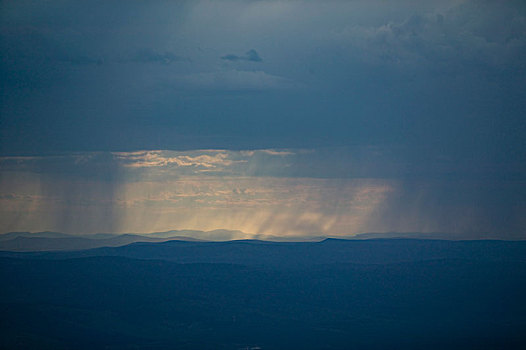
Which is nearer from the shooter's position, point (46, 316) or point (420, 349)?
point (420, 349)

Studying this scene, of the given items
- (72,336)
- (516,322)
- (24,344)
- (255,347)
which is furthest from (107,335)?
(516,322)

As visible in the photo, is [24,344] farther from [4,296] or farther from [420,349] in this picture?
[420,349]

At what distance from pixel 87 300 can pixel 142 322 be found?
21703 mm

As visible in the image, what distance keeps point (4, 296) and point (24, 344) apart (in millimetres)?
47684

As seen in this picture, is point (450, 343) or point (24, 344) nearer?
point (24, 344)

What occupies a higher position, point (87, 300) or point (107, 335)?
point (87, 300)

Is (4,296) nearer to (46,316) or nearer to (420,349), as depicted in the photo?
(46,316)

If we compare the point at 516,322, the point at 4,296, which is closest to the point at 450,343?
the point at 516,322

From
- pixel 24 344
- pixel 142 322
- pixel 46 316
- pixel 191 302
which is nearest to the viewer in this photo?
pixel 24 344

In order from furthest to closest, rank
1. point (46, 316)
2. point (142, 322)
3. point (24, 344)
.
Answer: point (142, 322), point (46, 316), point (24, 344)

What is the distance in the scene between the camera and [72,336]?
159250 mm

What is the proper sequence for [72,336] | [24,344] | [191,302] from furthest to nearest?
[191,302], [72,336], [24,344]

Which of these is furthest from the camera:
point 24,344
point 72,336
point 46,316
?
point 46,316

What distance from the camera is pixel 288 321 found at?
188875 millimetres
